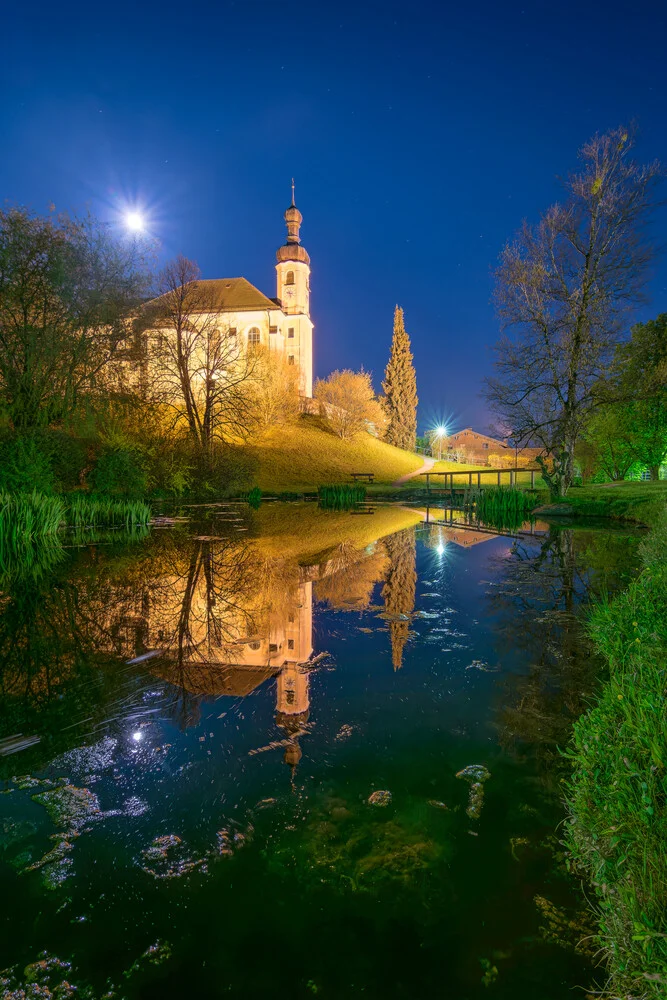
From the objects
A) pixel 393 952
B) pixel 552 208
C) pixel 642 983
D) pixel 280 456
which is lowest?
pixel 393 952

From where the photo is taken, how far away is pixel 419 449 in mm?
68250

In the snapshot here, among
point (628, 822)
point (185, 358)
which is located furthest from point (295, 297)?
point (628, 822)

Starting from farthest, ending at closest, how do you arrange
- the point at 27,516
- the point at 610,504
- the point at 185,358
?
the point at 185,358
the point at 610,504
the point at 27,516

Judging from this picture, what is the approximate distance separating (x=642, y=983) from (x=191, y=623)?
5.22 m

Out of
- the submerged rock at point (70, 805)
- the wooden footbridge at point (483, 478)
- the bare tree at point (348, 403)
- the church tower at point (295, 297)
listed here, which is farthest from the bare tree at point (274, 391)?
the submerged rock at point (70, 805)

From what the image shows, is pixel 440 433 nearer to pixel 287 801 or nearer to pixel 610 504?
pixel 610 504

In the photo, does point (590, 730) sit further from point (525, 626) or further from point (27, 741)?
point (27, 741)

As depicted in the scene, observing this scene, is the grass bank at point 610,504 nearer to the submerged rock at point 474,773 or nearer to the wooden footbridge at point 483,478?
the wooden footbridge at point 483,478

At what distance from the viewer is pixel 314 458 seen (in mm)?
43500

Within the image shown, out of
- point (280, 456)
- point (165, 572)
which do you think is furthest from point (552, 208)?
point (280, 456)

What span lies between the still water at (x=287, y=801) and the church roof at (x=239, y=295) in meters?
58.6

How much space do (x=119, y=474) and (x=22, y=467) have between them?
488 cm

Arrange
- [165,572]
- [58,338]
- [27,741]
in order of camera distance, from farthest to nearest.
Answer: [58,338] < [165,572] < [27,741]

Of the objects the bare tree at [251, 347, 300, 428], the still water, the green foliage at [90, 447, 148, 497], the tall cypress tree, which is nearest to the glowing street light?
the tall cypress tree
